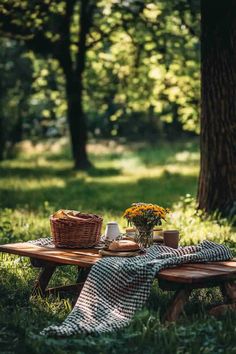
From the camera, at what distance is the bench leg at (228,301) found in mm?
6566

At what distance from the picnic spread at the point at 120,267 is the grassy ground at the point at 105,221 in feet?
0.62

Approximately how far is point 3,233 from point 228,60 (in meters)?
4.17

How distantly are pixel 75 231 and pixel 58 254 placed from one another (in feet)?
1.28

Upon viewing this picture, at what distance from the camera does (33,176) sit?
2464 cm

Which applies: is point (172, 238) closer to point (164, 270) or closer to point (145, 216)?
point (145, 216)

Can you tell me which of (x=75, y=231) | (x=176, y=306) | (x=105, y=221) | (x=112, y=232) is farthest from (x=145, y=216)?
(x=105, y=221)

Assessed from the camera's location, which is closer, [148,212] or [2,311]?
[2,311]

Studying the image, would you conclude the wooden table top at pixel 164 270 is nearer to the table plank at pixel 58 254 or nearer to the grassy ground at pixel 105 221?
the table plank at pixel 58 254

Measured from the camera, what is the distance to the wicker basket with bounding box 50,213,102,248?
7461 mm

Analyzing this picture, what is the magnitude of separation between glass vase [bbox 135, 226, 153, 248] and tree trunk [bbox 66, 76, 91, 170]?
1908 centimetres

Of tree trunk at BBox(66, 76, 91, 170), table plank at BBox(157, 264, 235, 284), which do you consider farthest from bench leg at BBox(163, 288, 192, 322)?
tree trunk at BBox(66, 76, 91, 170)

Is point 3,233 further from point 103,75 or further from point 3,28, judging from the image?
point 103,75

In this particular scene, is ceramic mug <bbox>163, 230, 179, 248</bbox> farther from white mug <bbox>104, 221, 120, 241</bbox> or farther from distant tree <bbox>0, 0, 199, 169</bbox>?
distant tree <bbox>0, 0, 199, 169</bbox>

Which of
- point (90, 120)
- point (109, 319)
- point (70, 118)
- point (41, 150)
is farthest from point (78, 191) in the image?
point (90, 120)
